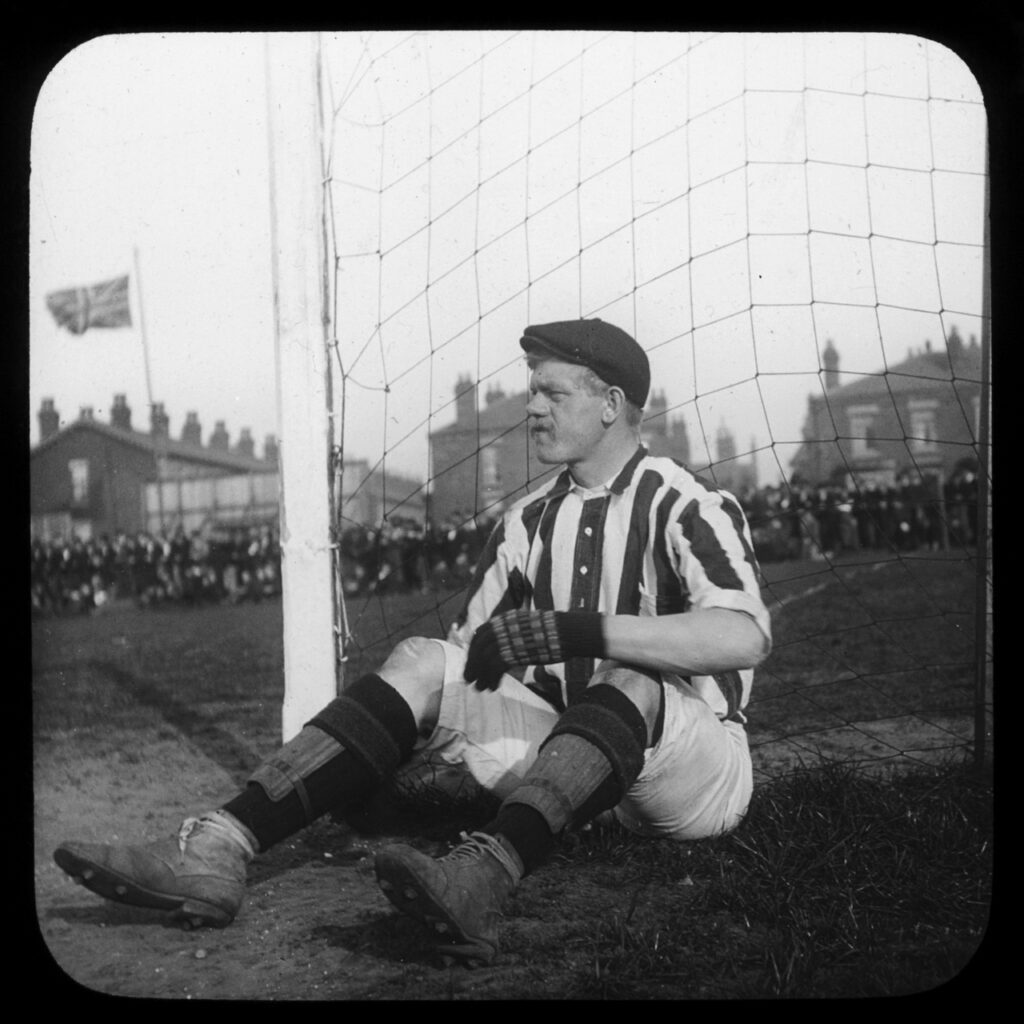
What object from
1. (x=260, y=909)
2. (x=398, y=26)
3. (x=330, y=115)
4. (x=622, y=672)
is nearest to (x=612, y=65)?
(x=398, y=26)

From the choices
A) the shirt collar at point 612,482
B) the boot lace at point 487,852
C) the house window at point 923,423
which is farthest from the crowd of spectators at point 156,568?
the house window at point 923,423

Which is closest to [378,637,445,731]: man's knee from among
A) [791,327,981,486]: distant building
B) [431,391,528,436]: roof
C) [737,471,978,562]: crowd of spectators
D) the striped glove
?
the striped glove

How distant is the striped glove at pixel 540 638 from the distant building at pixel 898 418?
61cm

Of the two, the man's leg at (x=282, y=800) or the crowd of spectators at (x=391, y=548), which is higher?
the crowd of spectators at (x=391, y=548)

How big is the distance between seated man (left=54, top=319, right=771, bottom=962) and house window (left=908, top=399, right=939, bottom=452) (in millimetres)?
497

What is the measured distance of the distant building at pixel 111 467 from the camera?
213cm

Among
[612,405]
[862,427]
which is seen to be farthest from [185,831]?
[862,427]

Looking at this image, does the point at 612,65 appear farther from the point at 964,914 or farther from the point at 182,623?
the point at 964,914

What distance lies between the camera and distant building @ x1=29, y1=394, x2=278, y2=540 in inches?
83.8

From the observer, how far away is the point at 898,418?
2203 mm

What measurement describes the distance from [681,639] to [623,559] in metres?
0.23

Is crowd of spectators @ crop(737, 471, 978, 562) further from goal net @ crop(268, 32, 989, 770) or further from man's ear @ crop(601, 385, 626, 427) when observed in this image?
man's ear @ crop(601, 385, 626, 427)

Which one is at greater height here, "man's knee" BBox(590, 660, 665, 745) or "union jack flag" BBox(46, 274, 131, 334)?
"union jack flag" BBox(46, 274, 131, 334)

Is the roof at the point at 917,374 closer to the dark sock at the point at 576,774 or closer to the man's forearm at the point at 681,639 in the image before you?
the man's forearm at the point at 681,639
